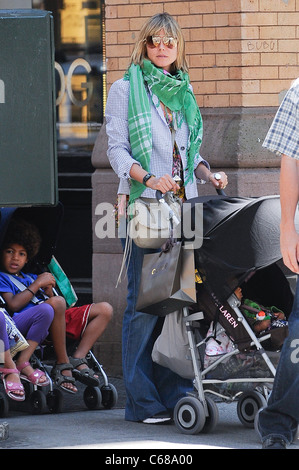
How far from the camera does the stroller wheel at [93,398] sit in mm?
6820

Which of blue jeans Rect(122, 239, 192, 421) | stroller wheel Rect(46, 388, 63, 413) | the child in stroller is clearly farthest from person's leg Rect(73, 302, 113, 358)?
blue jeans Rect(122, 239, 192, 421)

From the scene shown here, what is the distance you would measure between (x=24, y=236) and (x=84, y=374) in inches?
34.6

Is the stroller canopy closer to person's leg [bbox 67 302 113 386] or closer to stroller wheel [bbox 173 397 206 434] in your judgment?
stroller wheel [bbox 173 397 206 434]

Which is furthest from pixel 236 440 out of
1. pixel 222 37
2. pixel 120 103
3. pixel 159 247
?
pixel 222 37

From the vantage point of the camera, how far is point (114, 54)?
818 cm

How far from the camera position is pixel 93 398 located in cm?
683

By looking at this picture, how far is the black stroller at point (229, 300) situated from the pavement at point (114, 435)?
143 millimetres

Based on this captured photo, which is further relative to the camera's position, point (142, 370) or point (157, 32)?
point (142, 370)

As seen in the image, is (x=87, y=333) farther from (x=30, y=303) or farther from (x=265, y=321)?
(x=265, y=321)

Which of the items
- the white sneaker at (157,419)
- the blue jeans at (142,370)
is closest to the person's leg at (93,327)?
the blue jeans at (142,370)

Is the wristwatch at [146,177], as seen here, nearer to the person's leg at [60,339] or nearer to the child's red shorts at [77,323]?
the person's leg at [60,339]

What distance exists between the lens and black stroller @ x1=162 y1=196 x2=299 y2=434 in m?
5.68

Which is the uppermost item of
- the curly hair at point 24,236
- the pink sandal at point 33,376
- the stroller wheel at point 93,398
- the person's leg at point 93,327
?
the curly hair at point 24,236

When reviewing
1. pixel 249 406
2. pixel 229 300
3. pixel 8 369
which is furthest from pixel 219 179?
pixel 8 369
